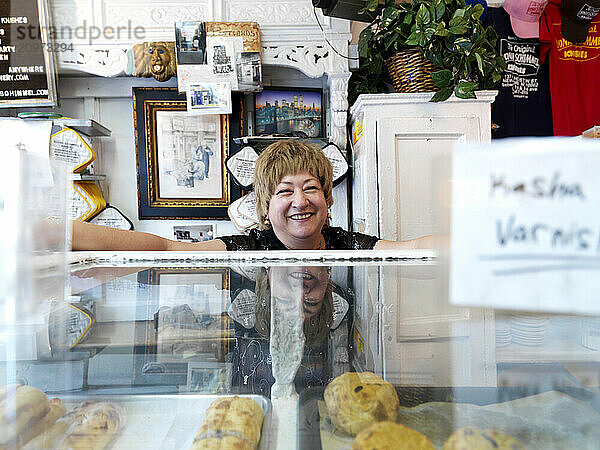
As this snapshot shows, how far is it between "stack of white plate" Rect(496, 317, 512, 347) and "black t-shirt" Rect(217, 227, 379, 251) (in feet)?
3.65

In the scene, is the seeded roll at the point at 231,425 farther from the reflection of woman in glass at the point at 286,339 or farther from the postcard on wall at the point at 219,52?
the postcard on wall at the point at 219,52

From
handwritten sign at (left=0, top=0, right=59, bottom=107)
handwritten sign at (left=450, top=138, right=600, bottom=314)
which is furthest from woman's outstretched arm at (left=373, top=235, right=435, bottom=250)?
handwritten sign at (left=0, top=0, right=59, bottom=107)

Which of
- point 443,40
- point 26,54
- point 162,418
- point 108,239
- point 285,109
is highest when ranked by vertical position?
point 26,54

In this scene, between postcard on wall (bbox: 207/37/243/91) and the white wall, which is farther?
the white wall

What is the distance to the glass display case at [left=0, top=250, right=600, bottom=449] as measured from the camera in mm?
327

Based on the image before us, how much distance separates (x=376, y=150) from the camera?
2111 mm

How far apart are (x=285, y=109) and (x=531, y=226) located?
2480 mm

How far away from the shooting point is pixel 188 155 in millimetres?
2627

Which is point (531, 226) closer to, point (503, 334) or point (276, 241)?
point (503, 334)

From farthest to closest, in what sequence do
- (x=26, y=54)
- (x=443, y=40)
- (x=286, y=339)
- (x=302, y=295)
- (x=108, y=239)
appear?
(x=26, y=54) < (x=443, y=40) < (x=108, y=239) < (x=302, y=295) < (x=286, y=339)

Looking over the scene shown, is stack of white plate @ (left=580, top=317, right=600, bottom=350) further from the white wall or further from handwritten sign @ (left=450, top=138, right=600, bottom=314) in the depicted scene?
the white wall

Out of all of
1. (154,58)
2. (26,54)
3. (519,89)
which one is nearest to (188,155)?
(154,58)

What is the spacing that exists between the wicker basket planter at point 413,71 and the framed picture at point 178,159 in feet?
3.09

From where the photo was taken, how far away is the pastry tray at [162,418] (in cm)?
35
